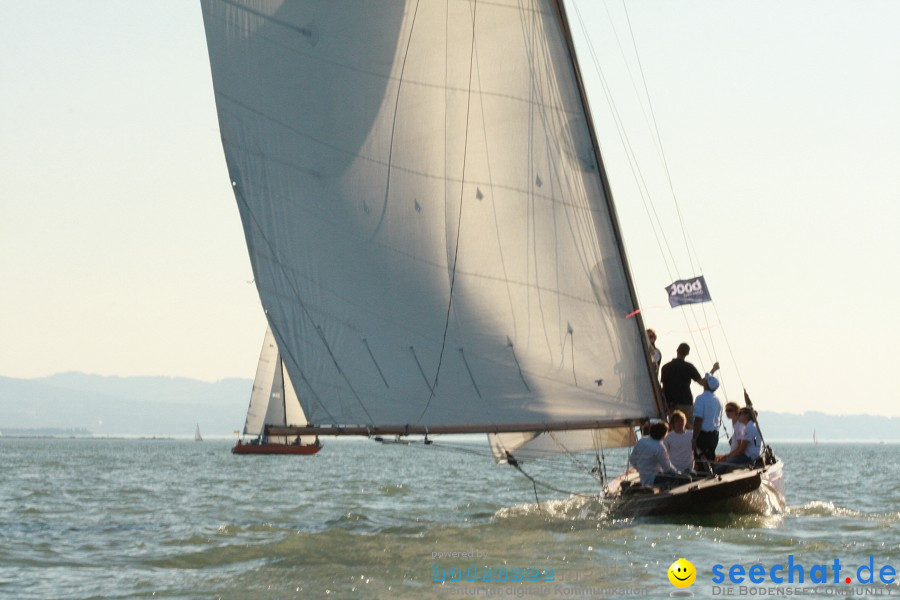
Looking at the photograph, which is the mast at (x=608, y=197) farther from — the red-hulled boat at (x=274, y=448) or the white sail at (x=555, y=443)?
the red-hulled boat at (x=274, y=448)

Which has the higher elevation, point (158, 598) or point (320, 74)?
point (320, 74)

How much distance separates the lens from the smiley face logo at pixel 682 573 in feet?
46.8

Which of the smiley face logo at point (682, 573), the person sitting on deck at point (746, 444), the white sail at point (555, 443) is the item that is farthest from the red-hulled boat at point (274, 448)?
the smiley face logo at point (682, 573)

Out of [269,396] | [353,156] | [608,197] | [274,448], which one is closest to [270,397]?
[269,396]

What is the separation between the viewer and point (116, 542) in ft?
63.9

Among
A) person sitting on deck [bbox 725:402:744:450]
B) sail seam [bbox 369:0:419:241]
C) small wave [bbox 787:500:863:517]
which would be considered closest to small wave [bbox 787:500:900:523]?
small wave [bbox 787:500:863:517]

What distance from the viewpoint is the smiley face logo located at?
1427 centimetres

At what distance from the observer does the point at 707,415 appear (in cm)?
2020

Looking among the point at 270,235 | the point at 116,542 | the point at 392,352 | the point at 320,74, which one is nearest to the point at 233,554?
the point at 116,542

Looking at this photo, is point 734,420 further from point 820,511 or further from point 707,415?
point 820,511

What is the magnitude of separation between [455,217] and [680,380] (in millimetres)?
4461

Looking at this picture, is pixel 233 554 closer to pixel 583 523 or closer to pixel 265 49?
pixel 583 523

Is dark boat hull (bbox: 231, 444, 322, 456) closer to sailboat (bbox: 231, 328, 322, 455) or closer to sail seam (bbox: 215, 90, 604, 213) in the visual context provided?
sailboat (bbox: 231, 328, 322, 455)

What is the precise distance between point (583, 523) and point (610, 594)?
6364mm
